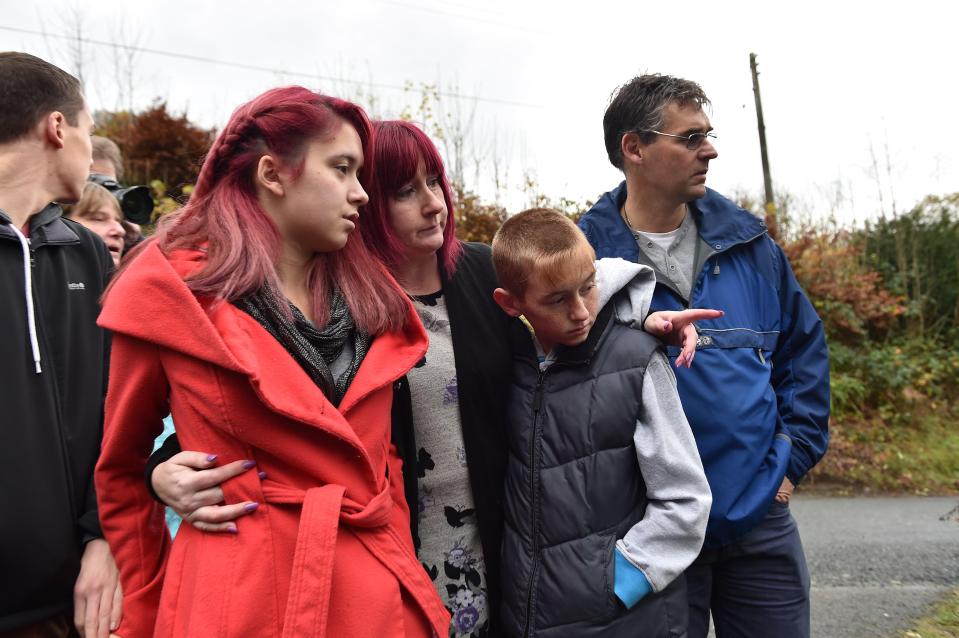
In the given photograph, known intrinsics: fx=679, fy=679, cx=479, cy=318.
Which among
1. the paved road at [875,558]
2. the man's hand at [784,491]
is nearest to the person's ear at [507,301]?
the man's hand at [784,491]

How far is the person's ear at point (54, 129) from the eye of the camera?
177cm

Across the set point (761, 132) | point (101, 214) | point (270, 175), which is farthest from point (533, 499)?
point (761, 132)

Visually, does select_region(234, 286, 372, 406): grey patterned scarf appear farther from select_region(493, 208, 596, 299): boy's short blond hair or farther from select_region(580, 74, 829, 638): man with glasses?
select_region(580, 74, 829, 638): man with glasses

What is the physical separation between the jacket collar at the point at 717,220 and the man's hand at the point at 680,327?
492mm

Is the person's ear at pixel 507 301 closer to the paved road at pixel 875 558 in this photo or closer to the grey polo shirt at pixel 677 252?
the grey polo shirt at pixel 677 252

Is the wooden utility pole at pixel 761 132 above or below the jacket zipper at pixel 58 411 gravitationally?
above

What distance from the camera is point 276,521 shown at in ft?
4.33

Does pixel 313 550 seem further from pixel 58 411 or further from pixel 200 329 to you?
pixel 58 411

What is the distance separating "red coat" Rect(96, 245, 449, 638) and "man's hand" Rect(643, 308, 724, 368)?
78cm

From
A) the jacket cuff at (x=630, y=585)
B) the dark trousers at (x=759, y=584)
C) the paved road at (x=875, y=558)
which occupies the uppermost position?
the jacket cuff at (x=630, y=585)

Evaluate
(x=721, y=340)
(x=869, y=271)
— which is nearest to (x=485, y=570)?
(x=721, y=340)

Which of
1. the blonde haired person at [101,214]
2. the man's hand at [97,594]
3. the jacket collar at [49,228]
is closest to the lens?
the man's hand at [97,594]

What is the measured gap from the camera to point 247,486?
4.33 feet

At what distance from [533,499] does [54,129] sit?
5.17 feet
